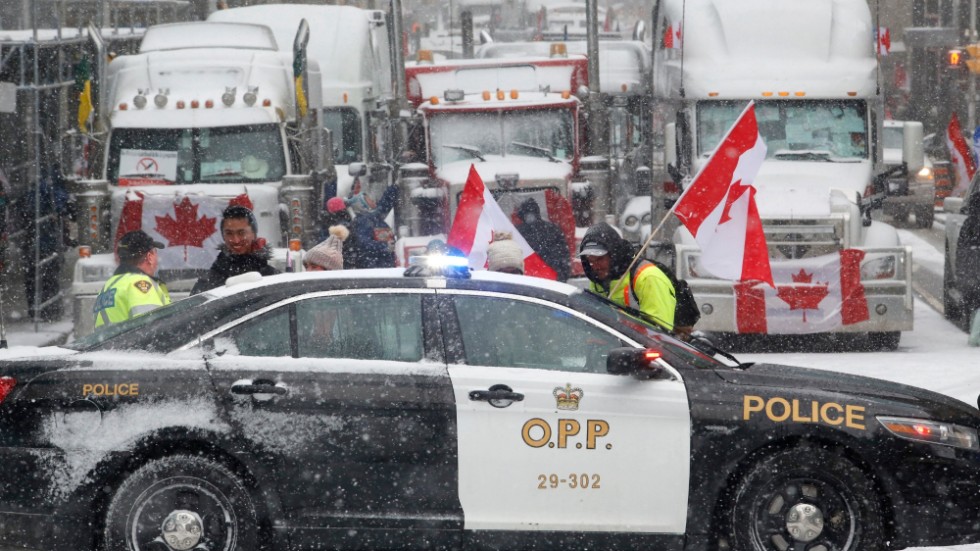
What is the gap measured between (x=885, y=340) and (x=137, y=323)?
966 centimetres

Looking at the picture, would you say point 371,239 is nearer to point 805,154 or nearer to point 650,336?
point 805,154

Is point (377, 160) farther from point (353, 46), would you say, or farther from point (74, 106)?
point (74, 106)

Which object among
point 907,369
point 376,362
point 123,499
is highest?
point 376,362

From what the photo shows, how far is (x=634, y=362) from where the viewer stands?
6953mm

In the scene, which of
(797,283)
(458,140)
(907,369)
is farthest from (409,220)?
(907,369)

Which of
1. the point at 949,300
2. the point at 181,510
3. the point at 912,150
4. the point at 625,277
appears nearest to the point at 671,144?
the point at 912,150

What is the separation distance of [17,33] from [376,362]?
1231 cm

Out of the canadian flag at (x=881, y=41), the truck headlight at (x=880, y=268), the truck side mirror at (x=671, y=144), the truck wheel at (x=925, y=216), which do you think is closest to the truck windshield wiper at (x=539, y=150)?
the truck side mirror at (x=671, y=144)

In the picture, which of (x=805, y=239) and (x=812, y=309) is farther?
(x=805, y=239)

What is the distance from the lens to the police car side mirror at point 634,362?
22.7 feet

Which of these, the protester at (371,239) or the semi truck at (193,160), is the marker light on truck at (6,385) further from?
the semi truck at (193,160)

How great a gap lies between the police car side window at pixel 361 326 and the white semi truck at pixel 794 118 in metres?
8.03

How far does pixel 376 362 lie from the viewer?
7.08 meters

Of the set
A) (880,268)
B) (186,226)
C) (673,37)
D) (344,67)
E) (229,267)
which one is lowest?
(880,268)
